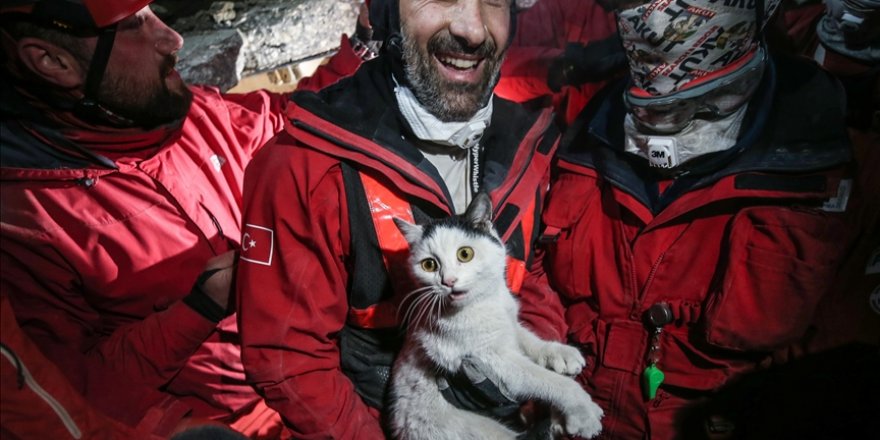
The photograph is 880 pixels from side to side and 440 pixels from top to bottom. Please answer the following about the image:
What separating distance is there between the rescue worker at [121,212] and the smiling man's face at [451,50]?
0.88 m

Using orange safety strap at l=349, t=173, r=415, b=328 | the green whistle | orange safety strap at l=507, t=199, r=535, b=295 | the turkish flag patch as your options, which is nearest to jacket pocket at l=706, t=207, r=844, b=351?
the green whistle

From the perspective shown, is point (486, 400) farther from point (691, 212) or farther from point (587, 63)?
point (587, 63)

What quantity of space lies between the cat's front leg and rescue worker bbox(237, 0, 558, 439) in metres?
0.42

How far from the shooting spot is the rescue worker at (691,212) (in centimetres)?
148

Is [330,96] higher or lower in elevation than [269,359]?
higher

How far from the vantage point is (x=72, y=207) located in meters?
1.52

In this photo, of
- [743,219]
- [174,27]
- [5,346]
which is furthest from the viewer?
[174,27]

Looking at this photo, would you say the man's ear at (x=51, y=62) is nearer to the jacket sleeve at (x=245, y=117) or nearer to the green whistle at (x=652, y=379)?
the jacket sleeve at (x=245, y=117)

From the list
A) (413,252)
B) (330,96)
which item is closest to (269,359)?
(413,252)

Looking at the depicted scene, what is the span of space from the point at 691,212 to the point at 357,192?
118 centimetres

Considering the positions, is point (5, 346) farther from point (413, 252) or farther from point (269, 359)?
point (413, 252)

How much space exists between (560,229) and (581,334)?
469 mm

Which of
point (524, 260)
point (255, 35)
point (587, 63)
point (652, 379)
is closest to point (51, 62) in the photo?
point (255, 35)

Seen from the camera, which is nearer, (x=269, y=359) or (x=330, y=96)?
(x=269, y=359)
